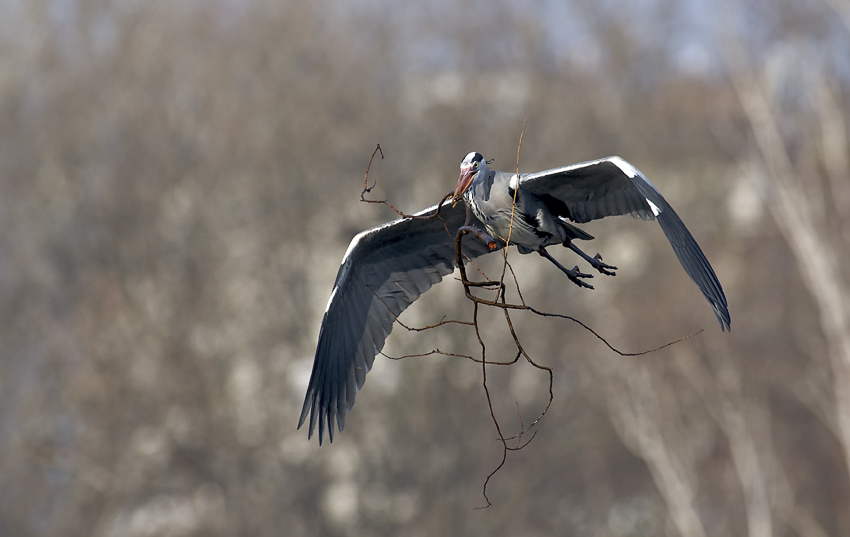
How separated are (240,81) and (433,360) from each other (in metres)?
9.39

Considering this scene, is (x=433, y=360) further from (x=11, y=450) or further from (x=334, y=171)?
(x=11, y=450)

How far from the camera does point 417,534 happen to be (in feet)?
73.9

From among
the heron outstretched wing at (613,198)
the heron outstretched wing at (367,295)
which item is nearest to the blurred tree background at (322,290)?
the heron outstretched wing at (367,295)

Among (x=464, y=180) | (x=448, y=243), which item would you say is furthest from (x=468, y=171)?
(x=448, y=243)

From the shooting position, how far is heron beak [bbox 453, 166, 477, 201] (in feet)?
12.3

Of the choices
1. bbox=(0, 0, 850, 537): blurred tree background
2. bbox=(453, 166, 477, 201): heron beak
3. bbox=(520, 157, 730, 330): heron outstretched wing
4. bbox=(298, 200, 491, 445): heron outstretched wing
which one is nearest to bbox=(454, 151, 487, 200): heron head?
bbox=(453, 166, 477, 201): heron beak

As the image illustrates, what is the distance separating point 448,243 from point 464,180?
139cm

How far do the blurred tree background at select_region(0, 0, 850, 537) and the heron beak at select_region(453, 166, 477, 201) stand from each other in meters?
16.5

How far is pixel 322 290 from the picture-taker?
2544 cm

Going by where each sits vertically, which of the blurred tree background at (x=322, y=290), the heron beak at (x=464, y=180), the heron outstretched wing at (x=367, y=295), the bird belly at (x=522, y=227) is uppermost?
the blurred tree background at (x=322, y=290)

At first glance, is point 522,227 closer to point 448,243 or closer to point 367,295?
point 448,243

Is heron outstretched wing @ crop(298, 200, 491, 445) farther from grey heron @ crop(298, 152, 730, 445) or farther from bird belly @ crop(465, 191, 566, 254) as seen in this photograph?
bird belly @ crop(465, 191, 566, 254)

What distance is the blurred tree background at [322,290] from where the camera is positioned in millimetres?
21953

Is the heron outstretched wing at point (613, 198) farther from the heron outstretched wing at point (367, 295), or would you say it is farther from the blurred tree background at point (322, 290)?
the blurred tree background at point (322, 290)
